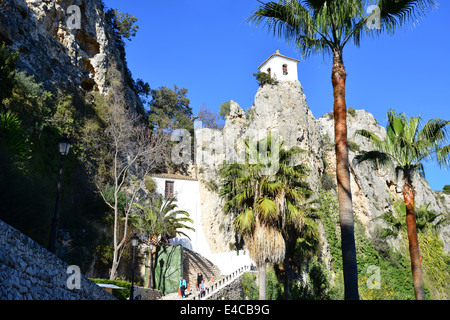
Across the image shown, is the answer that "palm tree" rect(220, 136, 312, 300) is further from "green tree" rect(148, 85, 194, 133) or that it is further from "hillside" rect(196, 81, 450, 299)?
"green tree" rect(148, 85, 194, 133)

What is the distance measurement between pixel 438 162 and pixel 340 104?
528cm

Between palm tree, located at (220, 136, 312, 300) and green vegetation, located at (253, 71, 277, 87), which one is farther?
green vegetation, located at (253, 71, 277, 87)

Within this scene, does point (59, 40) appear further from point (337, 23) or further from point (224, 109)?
point (224, 109)

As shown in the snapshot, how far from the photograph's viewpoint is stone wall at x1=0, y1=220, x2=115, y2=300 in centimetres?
610

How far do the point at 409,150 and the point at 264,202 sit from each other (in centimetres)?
581

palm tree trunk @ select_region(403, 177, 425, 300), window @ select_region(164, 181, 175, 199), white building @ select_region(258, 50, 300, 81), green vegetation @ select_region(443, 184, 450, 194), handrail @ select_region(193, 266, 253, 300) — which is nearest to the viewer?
palm tree trunk @ select_region(403, 177, 425, 300)

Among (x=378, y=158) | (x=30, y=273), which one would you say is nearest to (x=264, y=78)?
(x=378, y=158)

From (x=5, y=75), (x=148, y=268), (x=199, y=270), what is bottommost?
(x=199, y=270)

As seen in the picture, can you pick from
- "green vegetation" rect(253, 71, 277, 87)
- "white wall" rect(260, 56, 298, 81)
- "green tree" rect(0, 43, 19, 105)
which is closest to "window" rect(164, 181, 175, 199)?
"green vegetation" rect(253, 71, 277, 87)

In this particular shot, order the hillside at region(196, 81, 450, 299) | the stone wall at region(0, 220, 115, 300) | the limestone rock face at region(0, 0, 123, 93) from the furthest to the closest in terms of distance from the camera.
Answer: the hillside at region(196, 81, 450, 299) → the limestone rock face at region(0, 0, 123, 93) → the stone wall at region(0, 220, 115, 300)

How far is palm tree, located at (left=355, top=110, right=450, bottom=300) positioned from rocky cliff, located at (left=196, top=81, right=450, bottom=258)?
23679 mm

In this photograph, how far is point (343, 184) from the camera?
7.84 meters

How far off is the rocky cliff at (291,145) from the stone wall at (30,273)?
88.8ft

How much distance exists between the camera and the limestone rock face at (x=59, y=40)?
2094 cm
